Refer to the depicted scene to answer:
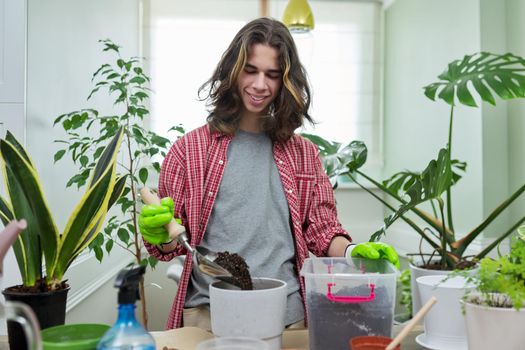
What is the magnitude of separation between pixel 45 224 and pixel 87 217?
2.7 inches

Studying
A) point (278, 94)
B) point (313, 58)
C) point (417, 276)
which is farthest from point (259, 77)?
point (313, 58)

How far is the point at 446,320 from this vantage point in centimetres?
99

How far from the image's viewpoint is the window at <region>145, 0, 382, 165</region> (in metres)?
3.64

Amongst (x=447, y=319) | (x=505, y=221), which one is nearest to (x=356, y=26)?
(x=505, y=221)

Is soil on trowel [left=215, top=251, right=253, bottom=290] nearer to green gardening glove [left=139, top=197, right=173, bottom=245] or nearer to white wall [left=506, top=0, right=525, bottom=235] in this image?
green gardening glove [left=139, top=197, right=173, bottom=245]

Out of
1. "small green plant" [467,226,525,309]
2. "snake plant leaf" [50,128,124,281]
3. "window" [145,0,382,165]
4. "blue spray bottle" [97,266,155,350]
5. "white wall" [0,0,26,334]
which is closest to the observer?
"blue spray bottle" [97,266,155,350]

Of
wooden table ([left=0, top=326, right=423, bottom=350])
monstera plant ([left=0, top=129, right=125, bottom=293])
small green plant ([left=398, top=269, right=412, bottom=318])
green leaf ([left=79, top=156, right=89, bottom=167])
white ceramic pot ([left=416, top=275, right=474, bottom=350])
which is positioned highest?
green leaf ([left=79, top=156, right=89, bottom=167])

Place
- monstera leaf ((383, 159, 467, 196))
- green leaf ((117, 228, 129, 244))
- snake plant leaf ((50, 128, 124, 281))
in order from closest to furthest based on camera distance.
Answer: snake plant leaf ((50, 128, 124, 281)) < monstera leaf ((383, 159, 467, 196)) < green leaf ((117, 228, 129, 244))

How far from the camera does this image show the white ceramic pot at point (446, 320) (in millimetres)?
985

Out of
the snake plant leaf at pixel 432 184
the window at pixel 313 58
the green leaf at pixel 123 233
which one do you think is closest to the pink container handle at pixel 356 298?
the snake plant leaf at pixel 432 184

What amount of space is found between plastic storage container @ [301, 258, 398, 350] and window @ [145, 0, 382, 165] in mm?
2727

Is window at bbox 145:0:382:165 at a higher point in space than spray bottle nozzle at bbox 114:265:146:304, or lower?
higher

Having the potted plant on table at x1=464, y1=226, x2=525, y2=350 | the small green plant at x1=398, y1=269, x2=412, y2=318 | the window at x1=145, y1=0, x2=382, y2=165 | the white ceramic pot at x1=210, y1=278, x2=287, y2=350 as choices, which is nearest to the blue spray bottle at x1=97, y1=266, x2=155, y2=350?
the white ceramic pot at x1=210, y1=278, x2=287, y2=350

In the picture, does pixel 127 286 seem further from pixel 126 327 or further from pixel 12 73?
pixel 12 73
